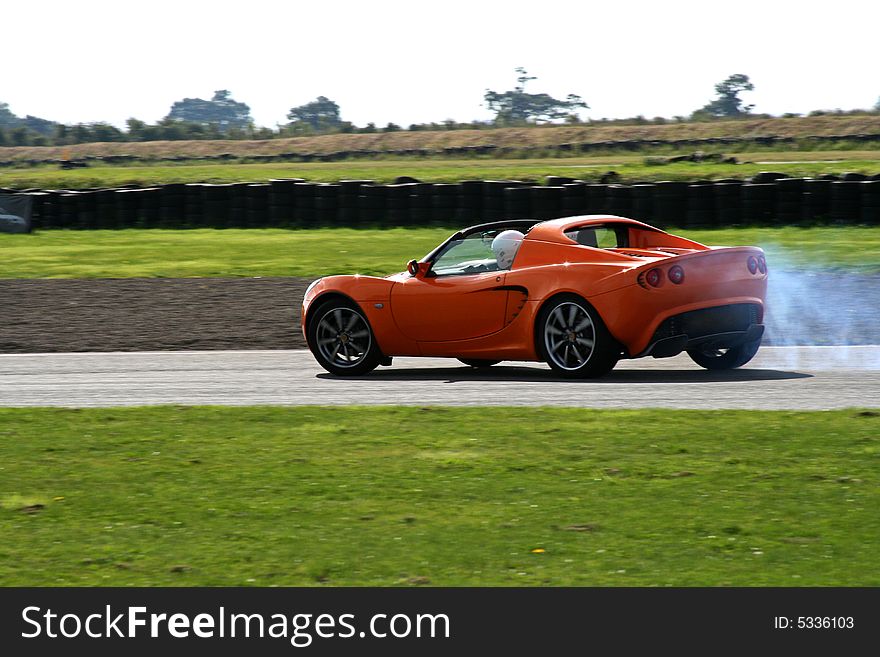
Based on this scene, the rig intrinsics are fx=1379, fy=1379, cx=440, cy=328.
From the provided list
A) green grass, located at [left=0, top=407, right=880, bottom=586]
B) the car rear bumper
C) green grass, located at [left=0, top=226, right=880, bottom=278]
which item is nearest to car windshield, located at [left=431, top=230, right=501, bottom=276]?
the car rear bumper

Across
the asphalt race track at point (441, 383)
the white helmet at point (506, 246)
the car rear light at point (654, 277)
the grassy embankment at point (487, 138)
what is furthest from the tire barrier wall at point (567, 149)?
the car rear light at point (654, 277)

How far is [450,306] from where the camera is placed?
36.1 ft

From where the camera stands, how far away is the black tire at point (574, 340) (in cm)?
1020

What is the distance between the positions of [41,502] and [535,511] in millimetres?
2365

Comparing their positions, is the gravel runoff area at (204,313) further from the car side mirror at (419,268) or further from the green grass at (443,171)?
the green grass at (443,171)

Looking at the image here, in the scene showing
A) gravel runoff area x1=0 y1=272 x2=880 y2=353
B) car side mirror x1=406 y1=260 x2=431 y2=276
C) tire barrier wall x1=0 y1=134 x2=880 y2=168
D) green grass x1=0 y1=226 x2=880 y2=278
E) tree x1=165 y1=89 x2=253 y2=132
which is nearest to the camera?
car side mirror x1=406 y1=260 x2=431 y2=276

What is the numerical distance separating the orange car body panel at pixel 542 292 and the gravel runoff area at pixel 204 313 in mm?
2842

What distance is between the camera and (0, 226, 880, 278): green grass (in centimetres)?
2134

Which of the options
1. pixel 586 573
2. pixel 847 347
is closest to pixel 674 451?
pixel 586 573

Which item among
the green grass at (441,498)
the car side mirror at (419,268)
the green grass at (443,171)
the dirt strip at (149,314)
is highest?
the green grass at (443,171)

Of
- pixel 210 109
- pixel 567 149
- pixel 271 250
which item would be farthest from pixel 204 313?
pixel 210 109

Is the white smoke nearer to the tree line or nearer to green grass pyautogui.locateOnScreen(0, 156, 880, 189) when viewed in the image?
green grass pyautogui.locateOnScreen(0, 156, 880, 189)

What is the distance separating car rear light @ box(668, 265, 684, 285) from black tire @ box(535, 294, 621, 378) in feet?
1.98

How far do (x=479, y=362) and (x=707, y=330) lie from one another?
7.77 feet
